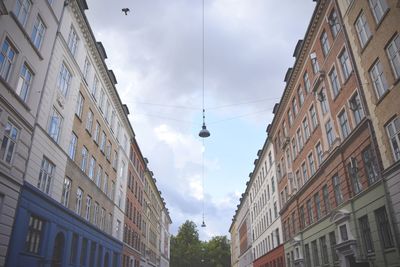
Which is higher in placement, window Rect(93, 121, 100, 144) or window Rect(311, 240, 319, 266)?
window Rect(93, 121, 100, 144)

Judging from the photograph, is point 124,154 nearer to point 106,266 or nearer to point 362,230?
point 106,266

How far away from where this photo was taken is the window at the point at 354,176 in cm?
2090

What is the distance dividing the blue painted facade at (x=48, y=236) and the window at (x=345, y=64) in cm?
1908

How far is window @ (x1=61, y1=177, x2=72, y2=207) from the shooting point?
24.1 meters

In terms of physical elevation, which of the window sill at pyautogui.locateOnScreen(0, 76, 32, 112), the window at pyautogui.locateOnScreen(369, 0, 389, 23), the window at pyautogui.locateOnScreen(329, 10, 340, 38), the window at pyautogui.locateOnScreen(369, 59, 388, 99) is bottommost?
the window sill at pyautogui.locateOnScreen(0, 76, 32, 112)

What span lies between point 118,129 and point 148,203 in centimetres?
2438

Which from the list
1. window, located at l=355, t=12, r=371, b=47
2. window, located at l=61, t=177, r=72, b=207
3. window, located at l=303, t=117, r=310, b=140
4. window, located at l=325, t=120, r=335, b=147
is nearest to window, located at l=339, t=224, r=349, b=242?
window, located at l=325, t=120, r=335, b=147

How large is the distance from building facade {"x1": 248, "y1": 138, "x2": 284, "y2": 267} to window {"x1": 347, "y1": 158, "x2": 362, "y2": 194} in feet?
72.3

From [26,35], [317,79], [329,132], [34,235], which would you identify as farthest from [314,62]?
[34,235]

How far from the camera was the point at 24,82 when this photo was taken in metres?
18.6

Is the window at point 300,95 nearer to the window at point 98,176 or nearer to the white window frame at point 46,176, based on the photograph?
the window at point 98,176

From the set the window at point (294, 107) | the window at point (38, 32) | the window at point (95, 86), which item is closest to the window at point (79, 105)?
the window at point (95, 86)

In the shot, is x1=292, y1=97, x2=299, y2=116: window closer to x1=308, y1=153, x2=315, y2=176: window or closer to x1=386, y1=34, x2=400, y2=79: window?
x1=308, y1=153, x2=315, y2=176: window

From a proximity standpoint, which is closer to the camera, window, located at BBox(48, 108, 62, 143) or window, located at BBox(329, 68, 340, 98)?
window, located at BBox(48, 108, 62, 143)
